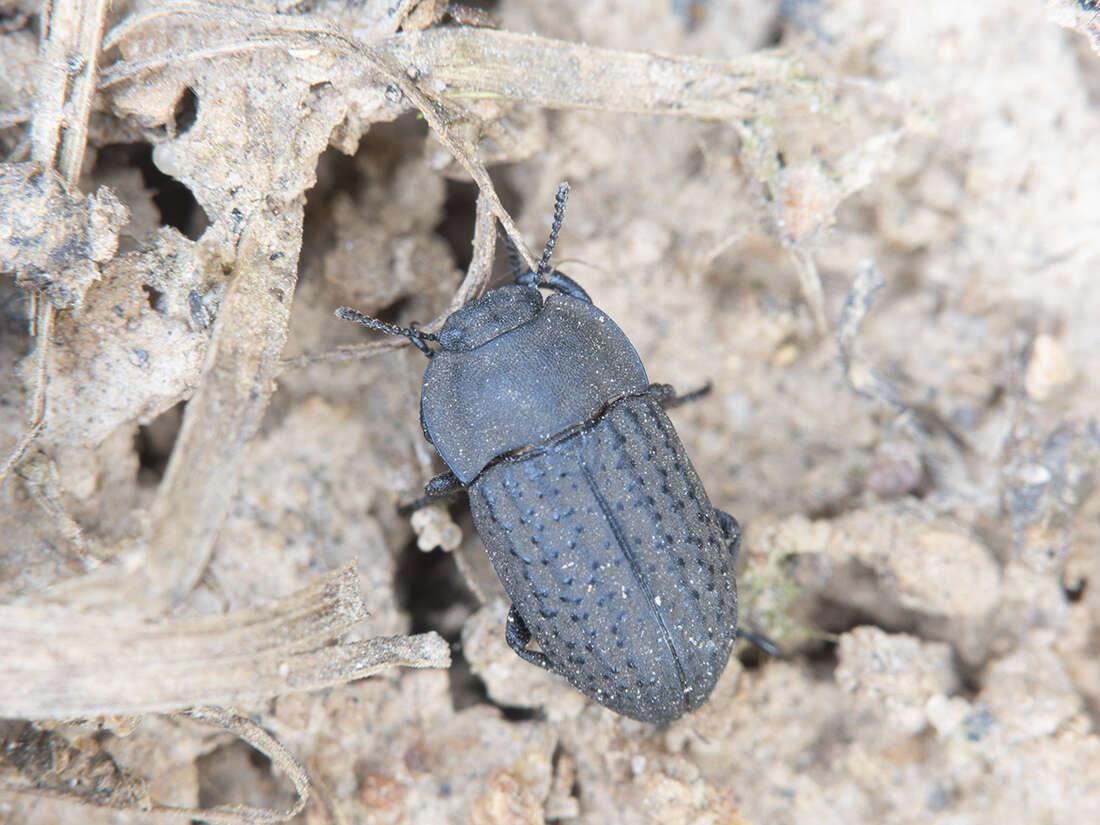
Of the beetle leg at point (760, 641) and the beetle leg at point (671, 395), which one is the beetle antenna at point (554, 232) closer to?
the beetle leg at point (671, 395)

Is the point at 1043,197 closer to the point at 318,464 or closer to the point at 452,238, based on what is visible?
the point at 452,238

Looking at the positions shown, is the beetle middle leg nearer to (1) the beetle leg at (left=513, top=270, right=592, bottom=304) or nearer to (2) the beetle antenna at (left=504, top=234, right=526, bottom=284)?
(1) the beetle leg at (left=513, top=270, right=592, bottom=304)

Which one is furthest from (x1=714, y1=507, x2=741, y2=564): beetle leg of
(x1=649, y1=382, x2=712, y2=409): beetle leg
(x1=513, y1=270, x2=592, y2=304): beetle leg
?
(x1=513, y1=270, x2=592, y2=304): beetle leg

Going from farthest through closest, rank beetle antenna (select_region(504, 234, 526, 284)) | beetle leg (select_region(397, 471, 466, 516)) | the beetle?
beetle antenna (select_region(504, 234, 526, 284)), beetle leg (select_region(397, 471, 466, 516)), the beetle

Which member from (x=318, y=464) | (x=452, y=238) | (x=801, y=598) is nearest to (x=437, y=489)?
(x=318, y=464)

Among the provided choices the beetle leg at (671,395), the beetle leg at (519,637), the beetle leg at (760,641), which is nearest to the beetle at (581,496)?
the beetle leg at (519,637)

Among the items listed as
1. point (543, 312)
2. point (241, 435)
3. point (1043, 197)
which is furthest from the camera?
point (1043, 197)

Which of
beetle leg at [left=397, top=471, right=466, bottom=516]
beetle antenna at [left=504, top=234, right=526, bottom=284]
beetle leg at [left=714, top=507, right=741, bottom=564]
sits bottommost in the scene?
beetle leg at [left=714, top=507, right=741, bottom=564]
